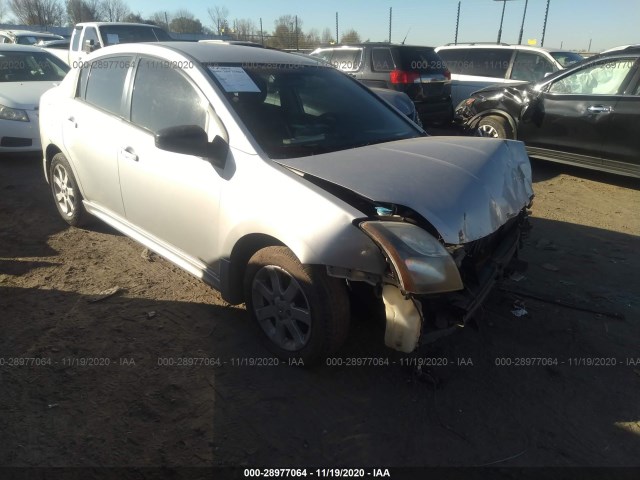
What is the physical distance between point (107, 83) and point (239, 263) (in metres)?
2.19

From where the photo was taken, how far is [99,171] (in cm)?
402

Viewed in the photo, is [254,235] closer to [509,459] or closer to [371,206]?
[371,206]

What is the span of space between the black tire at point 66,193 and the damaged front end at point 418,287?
10.9 feet

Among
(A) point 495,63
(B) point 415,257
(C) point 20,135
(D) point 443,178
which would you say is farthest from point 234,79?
(A) point 495,63

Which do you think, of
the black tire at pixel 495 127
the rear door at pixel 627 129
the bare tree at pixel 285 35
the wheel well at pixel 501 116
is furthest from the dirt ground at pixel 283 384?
the bare tree at pixel 285 35

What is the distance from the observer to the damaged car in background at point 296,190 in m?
2.46

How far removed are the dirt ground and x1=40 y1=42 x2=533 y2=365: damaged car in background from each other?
1.15 feet

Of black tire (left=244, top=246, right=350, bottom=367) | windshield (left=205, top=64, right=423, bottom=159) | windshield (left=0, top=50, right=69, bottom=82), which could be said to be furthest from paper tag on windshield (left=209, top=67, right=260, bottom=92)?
windshield (left=0, top=50, right=69, bottom=82)

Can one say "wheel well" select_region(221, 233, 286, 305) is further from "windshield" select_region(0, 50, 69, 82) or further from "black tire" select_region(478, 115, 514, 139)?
"windshield" select_region(0, 50, 69, 82)

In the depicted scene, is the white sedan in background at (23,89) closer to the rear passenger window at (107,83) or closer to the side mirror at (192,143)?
the rear passenger window at (107,83)

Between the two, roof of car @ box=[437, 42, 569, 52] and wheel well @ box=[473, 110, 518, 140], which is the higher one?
roof of car @ box=[437, 42, 569, 52]

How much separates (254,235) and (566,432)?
1.96 metres

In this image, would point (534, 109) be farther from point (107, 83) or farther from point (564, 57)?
point (107, 83)

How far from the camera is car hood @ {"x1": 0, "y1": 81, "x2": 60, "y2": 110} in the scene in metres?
7.00
